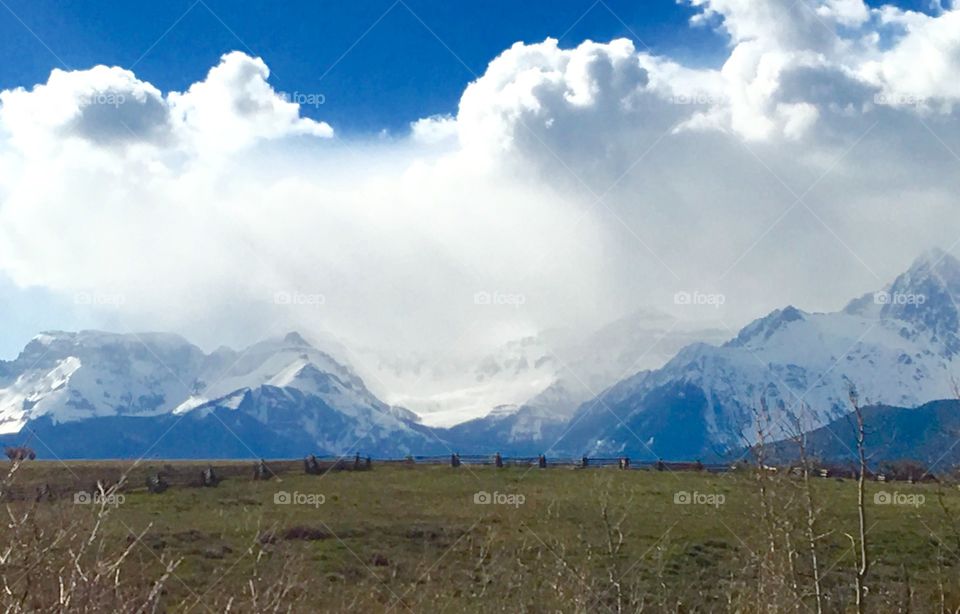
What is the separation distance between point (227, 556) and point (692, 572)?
51.0ft

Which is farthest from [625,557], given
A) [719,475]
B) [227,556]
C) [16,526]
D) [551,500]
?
[16,526]

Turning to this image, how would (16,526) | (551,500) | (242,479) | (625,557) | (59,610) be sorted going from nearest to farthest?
(59,610) < (16,526) < (625,557) < (551,500) < (242,479)

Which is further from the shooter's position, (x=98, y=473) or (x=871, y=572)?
(x=98, y=473)

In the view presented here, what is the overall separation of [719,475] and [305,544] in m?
29.3

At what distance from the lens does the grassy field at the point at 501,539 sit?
973 inches

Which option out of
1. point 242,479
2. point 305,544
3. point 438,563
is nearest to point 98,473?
point 242,479

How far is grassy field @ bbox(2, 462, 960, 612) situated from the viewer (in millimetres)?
24719

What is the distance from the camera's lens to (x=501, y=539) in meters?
35.9

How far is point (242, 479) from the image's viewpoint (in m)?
53.7

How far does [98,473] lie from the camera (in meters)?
56.2

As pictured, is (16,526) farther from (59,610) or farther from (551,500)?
(551,500)

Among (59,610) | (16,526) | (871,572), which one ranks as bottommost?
(871,572)

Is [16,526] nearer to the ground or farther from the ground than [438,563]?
farther from the ground

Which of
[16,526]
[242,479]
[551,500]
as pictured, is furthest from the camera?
[242,479]
